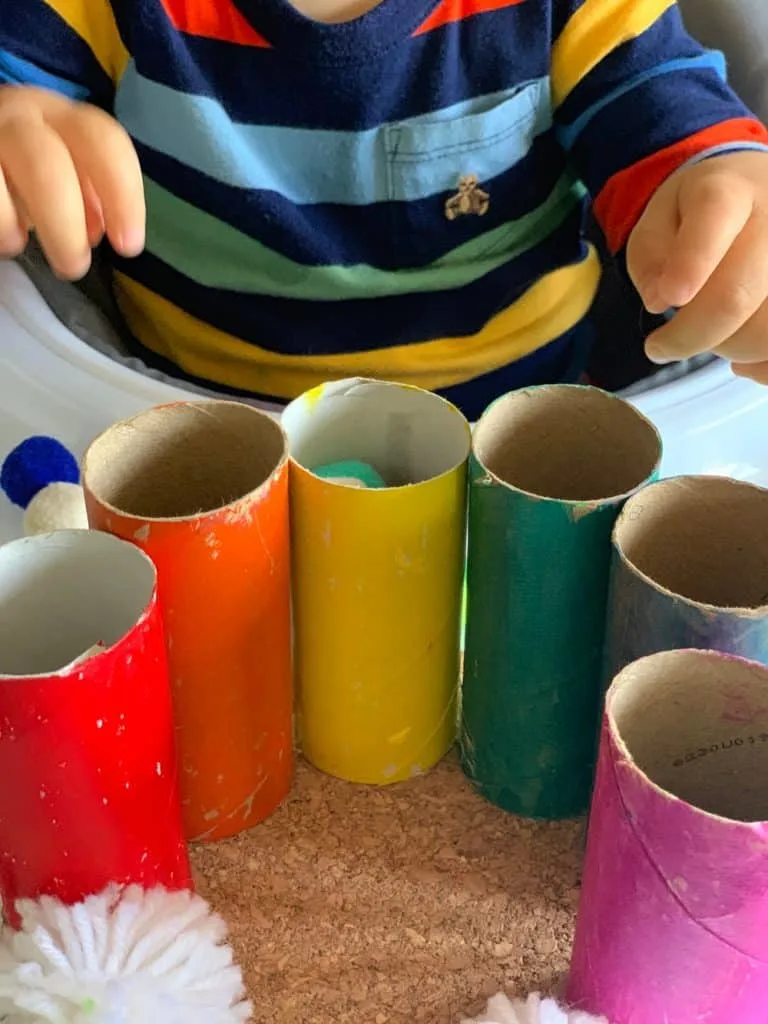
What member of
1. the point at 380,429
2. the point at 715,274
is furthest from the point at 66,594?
the point at 715,274

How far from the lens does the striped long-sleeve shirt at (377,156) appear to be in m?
0.61

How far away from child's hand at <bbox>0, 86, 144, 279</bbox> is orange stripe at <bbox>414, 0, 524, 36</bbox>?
0.26 metres

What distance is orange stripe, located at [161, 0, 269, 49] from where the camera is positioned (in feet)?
2.05

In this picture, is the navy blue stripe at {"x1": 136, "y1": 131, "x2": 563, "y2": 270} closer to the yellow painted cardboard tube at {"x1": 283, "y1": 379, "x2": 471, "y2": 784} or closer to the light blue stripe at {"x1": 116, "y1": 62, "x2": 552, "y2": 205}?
the light blue stripe at {"x1": 116, "y1": 62, "x2": 552, "y2": 205}

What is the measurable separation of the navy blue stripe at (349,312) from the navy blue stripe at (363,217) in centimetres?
3

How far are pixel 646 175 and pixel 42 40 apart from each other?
310mm

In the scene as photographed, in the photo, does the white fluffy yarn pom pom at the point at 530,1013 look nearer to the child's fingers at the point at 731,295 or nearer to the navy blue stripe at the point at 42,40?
the child's fingers at the point at 731,295

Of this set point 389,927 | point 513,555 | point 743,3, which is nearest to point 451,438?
point 513,555

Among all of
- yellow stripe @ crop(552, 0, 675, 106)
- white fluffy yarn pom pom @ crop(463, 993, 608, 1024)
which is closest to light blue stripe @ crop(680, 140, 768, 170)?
yellow stripe @ crop(552, 0, 675, 106)

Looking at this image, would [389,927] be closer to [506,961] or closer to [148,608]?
[506,961]

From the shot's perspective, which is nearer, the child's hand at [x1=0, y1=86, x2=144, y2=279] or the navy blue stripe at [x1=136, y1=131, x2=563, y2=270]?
the child's hand at [x1=0, y1=86, x2=144, y2=279]

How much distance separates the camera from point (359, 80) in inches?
24.9

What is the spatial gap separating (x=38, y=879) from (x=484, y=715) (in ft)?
0.59

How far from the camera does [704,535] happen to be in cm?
43
